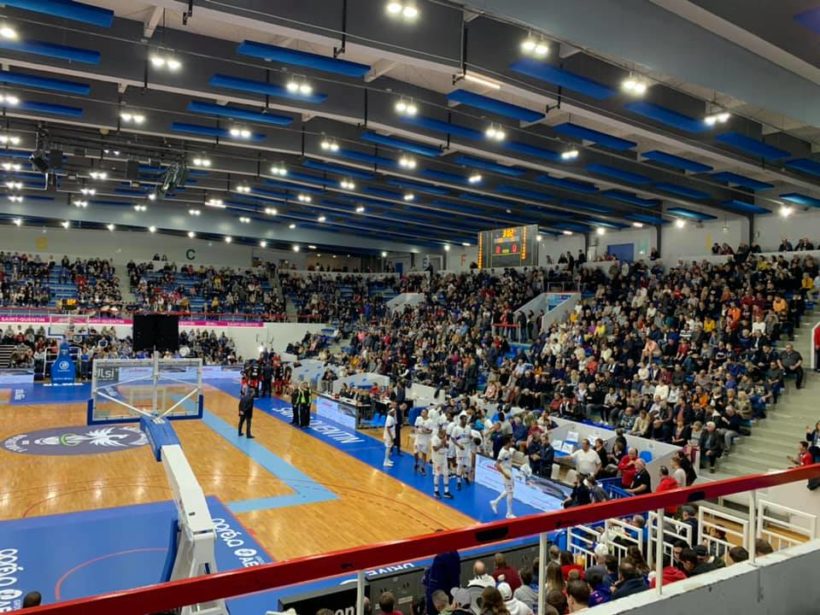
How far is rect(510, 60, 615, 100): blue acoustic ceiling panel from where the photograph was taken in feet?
32.6

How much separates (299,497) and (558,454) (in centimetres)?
621

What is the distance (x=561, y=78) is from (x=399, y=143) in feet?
22.2

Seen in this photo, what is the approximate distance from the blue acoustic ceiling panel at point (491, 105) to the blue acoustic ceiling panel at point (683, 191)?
27.2ft

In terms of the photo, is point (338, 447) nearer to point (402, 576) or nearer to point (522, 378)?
point (522, 378)

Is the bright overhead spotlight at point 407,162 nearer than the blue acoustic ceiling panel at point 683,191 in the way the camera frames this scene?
Yes

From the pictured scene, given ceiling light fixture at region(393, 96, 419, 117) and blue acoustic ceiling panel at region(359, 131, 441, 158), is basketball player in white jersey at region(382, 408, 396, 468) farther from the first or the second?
ceiling light fixture at region(393, 96, 419, 117)

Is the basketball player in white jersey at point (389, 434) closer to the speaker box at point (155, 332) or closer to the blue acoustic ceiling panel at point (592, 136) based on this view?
the speaker box at point (155, 332)

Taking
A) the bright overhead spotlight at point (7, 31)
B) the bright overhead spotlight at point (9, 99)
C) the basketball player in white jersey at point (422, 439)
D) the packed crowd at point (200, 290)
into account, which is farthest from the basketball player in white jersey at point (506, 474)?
the packed crowd at point (200, 290)

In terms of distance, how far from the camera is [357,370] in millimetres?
26859

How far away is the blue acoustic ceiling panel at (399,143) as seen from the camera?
635 inches

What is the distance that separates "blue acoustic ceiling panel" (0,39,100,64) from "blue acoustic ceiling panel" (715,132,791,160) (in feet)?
43.2

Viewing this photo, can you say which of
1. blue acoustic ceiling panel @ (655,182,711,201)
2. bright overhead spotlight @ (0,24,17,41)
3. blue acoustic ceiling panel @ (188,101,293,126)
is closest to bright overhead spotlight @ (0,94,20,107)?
blue acoustic ceiling panel @ (188,101,293,126)

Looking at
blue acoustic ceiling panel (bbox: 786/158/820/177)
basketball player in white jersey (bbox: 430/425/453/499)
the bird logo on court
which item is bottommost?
the bird logo on court

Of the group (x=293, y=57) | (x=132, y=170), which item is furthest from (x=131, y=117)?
(x=293, y=57)
